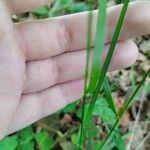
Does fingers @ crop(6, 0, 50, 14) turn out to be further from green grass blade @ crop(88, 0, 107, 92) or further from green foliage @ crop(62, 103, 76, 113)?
green foliage @ crop(62, 103, 76, 113)

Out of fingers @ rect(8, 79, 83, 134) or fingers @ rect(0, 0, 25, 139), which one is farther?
fingers @ rect(8, 79, 83, 134)

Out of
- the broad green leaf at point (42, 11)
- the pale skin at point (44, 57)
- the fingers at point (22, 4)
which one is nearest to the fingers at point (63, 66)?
the pale skin at point (44, 57)

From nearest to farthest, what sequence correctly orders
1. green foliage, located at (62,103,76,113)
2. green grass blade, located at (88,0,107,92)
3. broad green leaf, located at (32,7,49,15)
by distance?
green grass blade, located at (88,0,107,92) → green foliage, located at (62,103,76,113) → broad green leaf, located at (32,7,49,15)

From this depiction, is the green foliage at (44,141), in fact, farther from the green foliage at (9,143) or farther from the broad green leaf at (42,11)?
the broad green leaf at (42,11)

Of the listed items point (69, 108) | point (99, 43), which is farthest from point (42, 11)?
point (99, 43)

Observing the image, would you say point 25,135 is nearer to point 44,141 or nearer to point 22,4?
point 44,141

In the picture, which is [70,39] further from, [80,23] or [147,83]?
[147,83]

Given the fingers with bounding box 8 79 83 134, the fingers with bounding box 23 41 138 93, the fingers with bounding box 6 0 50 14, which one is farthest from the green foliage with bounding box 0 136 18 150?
the fingers with bounding box 6 0 50 14
